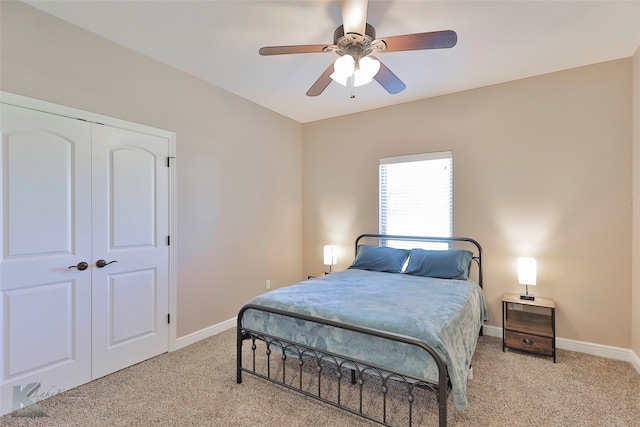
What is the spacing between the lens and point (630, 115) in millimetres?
2908

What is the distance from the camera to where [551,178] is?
3.24 meters

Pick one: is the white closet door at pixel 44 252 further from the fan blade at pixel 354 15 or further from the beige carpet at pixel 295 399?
the fan blade at pixel 354 15

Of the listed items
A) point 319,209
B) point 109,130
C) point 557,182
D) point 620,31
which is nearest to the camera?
point 620,31

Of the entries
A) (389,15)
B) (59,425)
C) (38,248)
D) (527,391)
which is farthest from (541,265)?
(38,248)

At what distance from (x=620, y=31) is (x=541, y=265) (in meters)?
2.24

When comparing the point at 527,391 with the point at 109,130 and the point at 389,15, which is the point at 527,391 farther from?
the point at 109,130

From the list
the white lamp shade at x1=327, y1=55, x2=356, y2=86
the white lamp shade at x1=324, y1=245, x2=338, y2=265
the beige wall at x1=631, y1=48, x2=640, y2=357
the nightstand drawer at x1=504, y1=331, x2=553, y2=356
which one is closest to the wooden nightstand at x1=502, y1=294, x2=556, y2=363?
the nightstand drawer at x1=504, y1=331, x2=553, y2=356

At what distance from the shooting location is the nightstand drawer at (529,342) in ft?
9.54

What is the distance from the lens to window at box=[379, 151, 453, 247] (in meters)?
3.86

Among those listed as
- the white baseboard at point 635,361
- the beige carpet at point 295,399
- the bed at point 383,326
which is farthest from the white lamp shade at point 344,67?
the white baseboard at point 635,361

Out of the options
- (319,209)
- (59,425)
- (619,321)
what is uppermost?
(319,209)

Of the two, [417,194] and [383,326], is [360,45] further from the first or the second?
[417,194]

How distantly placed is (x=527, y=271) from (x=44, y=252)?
436cm

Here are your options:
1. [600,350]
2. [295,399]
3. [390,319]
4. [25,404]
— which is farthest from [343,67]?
[600,350]
